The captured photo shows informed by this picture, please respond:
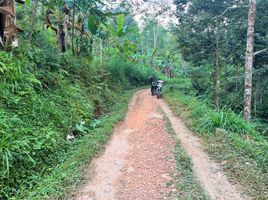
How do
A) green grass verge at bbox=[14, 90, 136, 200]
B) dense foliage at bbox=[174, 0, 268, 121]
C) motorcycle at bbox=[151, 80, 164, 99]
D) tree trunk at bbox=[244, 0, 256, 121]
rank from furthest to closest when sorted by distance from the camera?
motorcycle at bbox=[151, 80, 164, 99]
dense foliage at bbox=[174, 0, 268, 121]
tree trunk at bbox=[244, 0, 256, 121]
green grass verge at bbox=[14, 90, 136, 200]

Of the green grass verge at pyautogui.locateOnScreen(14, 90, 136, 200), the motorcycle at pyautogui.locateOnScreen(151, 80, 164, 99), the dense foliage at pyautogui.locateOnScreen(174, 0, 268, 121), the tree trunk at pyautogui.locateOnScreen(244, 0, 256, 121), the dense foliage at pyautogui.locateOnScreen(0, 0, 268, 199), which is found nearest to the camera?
the green grass verge at pyautogui.locateOnScreen(14, 90, 136, 200)

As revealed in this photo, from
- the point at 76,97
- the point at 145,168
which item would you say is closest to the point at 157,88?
the point at 76,97

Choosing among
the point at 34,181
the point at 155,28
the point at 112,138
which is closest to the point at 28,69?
the point at 112,138

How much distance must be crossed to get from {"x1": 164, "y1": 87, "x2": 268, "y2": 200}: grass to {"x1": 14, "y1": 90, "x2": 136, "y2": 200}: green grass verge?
2.75 m

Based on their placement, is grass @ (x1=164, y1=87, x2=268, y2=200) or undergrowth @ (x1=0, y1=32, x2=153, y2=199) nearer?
undergrowth @ (x1=0, y1=32, x2=153, y2=199)

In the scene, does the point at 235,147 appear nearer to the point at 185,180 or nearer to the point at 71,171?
the point at 185,180

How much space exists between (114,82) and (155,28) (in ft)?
76.3

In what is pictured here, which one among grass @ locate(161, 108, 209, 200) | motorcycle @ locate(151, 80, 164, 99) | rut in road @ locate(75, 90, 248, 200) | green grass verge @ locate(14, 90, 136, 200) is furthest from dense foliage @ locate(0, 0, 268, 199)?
motorcycle @ locate(151, 80, 164, 99)

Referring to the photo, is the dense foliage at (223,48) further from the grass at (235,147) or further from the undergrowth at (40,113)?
the undergrowth at (40,113)

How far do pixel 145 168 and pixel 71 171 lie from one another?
153cm

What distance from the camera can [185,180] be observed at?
5164mm

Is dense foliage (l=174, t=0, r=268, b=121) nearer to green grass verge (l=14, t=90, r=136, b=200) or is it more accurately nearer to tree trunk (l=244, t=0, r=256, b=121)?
tree trunk (l=244, t=0, r=256, b=121)

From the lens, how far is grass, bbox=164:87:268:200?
505cm

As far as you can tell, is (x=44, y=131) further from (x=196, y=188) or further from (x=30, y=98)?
(x=196, y=188)
